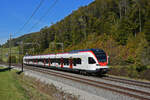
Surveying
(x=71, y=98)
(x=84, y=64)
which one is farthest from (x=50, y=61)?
(x=71, y=98)

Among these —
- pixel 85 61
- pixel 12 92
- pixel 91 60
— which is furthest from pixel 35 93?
pixel 85 61

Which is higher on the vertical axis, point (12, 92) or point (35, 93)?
point (35, 93)

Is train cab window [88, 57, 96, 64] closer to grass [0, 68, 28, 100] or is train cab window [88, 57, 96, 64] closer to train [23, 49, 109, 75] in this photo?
train [23, 49, 109, 75]

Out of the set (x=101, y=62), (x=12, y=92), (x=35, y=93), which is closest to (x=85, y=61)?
(x=101, y=62)

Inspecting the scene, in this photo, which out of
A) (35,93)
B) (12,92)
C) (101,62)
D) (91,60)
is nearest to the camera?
(35,93)

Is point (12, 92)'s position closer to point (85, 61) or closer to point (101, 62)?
point (85, 61)

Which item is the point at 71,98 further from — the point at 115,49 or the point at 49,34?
the point at 49,34

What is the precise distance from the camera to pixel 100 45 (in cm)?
5506

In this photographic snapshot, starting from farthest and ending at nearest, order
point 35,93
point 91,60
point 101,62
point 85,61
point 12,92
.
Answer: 1. point 85,61
2. point 91,60
3. point 101,62
4. point 12,92
5. point 35,93

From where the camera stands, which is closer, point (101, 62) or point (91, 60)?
point (101, 62)

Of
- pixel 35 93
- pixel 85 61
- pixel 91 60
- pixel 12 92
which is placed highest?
pixel 91 60

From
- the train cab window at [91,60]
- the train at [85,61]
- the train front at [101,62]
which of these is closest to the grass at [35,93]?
the train at [85,61]

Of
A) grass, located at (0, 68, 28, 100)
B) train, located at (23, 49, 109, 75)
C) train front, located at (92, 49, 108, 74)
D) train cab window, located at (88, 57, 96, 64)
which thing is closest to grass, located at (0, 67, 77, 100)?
grass, located at (0, 68, 28, 100)

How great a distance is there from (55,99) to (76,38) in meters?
59.2
